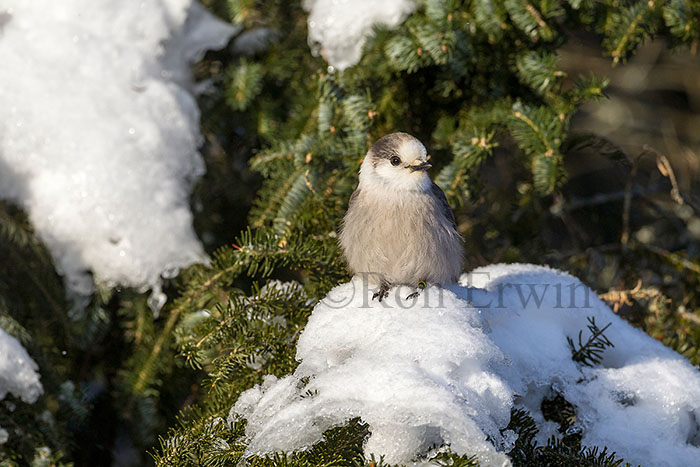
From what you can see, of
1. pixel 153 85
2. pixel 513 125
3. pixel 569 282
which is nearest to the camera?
pixel 569 282

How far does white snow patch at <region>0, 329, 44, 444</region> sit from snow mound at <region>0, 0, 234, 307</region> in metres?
0.41

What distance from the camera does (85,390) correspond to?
2283mm

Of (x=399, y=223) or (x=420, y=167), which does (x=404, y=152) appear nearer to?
(x=420, y=167)

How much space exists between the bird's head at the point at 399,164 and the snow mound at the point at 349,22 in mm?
414

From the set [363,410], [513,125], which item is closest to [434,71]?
[513,125]

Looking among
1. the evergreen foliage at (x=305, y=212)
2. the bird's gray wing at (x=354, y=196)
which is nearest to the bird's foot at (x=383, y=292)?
the evergreen foliage at (x=305, y=212)

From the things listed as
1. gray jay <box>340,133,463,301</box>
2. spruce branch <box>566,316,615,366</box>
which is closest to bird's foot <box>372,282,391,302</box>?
gray jay <box>340,133,463,301</box>

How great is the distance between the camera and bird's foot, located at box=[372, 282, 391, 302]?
1.76m

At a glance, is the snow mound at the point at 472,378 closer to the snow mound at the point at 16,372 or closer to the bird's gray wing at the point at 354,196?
the bird's gray wing at the point at 354,196

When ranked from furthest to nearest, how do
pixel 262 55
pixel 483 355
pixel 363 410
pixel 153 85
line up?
pixel 262 55
pixel 153 85
pixel 483 355
pixel 363 410

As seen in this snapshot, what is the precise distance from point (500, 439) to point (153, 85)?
6.00ft

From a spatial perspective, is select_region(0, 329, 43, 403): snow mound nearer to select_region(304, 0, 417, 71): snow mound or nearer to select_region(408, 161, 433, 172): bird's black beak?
select_region(408, 161, 433, 172): bird's black beak

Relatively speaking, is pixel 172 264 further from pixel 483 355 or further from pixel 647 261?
pixel 647 261

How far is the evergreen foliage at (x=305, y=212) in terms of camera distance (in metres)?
1.91
